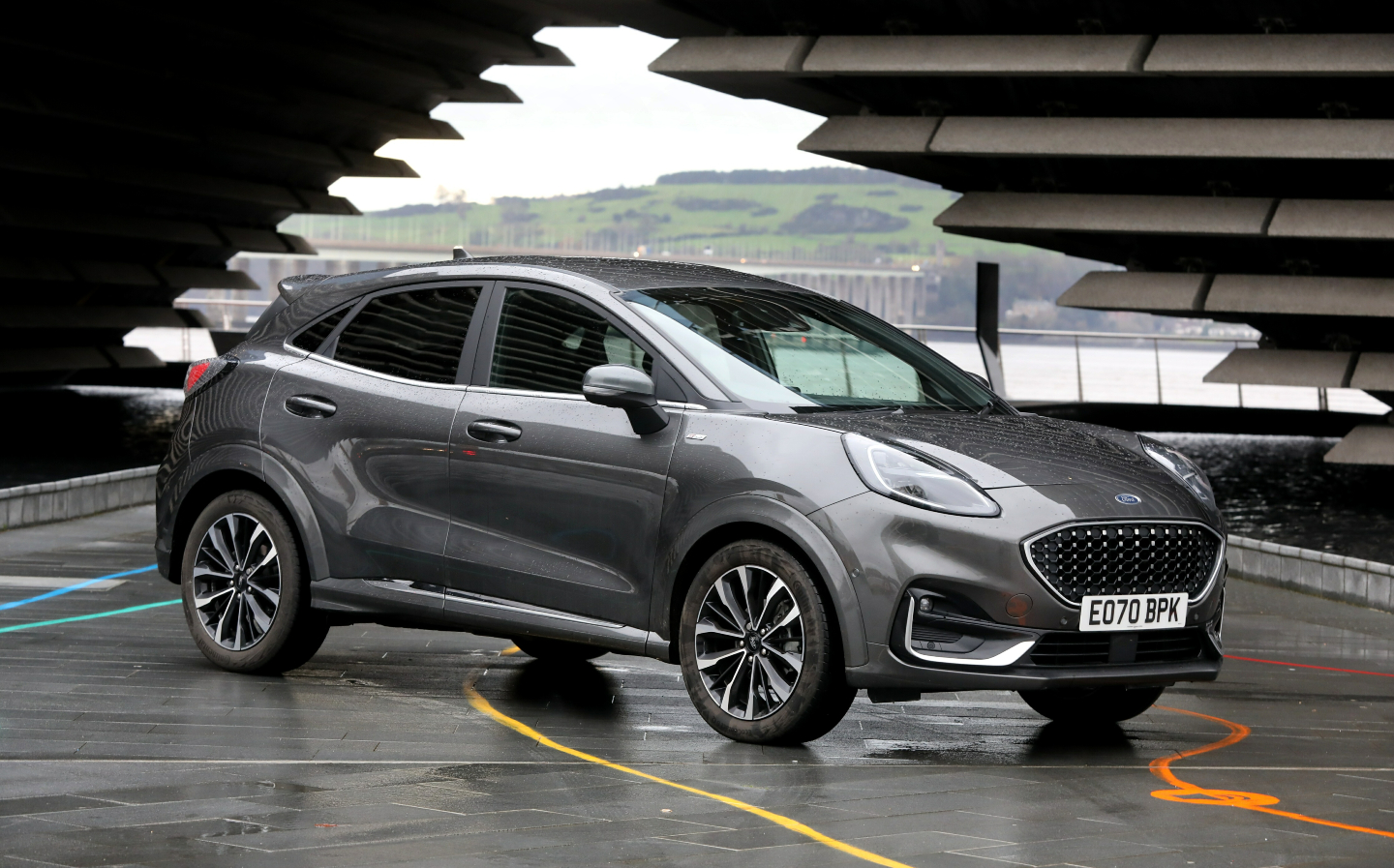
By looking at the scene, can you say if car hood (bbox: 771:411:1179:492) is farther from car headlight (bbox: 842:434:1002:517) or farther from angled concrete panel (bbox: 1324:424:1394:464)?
angled concrete panel (bbox: 1324:424:1394:464)

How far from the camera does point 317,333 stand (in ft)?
24.9

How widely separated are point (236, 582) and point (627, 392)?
221 centimetres

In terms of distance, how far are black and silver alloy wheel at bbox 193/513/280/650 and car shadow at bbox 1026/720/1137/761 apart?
9.94 feet

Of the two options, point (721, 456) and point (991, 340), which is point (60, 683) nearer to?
point (721, 456)

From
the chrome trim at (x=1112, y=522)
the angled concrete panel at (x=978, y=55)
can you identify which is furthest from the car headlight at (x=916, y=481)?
the angled concrete panel at (x=978, y=55)

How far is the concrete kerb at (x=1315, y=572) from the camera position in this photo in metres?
10.5

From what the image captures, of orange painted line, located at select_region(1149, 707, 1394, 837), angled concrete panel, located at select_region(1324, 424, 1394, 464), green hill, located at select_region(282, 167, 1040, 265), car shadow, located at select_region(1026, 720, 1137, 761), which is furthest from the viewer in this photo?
green hill, located at select_region(282, 167, 1040, 265)

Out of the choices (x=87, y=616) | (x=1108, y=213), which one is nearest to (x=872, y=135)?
(x=1108, y=213)

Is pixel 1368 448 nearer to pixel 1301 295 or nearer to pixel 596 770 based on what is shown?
pixel 1301 295

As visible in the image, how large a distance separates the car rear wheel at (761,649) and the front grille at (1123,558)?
0.72m

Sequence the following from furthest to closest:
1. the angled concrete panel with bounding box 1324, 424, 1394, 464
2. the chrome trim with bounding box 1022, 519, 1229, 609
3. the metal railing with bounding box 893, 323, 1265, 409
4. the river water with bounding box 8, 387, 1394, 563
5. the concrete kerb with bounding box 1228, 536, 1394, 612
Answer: the metal railing with bounding box 893, 323, 1265, 409, the angled concrete panel with bounding box 1324, 424, 1394, 464, the river water with bounding box 8, 387, 1394, 563, the concrete kerb with bounding box 1228, 536, 1394, 612, the chrome trim with bounding box 1022, 519, 1229, 609

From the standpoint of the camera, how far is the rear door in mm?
6898

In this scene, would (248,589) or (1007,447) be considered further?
(248,589)

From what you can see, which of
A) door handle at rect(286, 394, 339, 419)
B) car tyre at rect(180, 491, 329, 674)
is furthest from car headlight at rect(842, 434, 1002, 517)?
car tyre at rect(180, 491, 329, 674)
